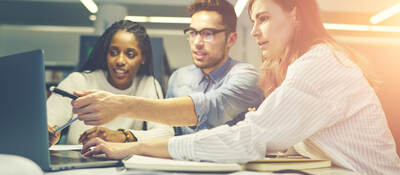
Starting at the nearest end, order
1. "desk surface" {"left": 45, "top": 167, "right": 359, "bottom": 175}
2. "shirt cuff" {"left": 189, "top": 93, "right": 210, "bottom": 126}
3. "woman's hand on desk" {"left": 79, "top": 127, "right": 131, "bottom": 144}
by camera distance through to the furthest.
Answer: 1. "desk surface" {"left": 45, "top": 167, "right": 359, "bottom": 175}
2. "shirt cuff" {"left": 189, "top": 93, "right": 210, "bottom": 126}
3. "woman's hand on desk" {"left": 79, "top": 127, "right": 131, "bottom": 144}

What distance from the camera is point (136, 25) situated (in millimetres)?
1861

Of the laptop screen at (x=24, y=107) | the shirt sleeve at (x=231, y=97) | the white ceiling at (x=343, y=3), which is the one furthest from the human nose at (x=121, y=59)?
the white ceiling at (x=343, y=3)

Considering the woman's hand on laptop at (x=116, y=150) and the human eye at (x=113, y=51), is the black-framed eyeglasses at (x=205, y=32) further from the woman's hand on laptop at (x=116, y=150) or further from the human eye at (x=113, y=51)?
the woman's hand on laptop at (x=116, y=150)

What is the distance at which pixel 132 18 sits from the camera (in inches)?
204

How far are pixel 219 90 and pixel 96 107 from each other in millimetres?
701

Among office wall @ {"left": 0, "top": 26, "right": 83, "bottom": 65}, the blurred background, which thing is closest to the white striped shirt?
the blurred background

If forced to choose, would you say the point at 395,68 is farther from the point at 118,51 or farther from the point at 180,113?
the point at 118,51

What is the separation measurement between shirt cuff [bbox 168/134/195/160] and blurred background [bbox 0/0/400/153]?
3445 millimetres

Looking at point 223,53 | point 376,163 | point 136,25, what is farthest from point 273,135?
point 136,25

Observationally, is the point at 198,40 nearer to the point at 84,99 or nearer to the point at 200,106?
the point at 200,106

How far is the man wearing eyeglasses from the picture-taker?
92 centimetres

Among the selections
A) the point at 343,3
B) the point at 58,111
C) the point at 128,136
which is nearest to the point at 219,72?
the point at 128,136

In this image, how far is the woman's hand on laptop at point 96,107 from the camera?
33.8 inches

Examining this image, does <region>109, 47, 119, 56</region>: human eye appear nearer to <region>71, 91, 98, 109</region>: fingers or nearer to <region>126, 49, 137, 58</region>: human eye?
<region>126, 49, 137, 58</region>: human eye
